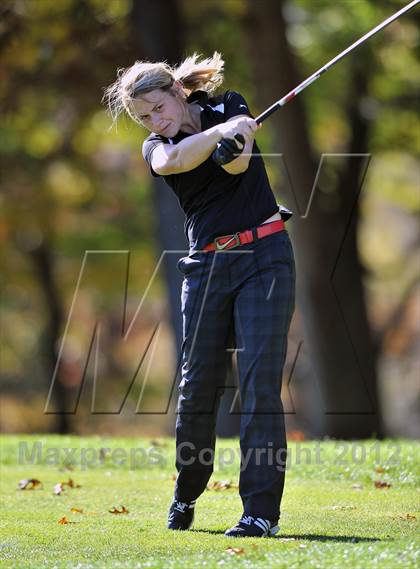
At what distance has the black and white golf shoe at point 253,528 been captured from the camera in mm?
5367

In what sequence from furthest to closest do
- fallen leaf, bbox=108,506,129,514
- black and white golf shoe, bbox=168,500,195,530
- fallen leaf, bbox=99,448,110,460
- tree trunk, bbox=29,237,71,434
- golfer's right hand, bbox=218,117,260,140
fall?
tree trunk, bbox=29,237,71,434 < fallen leaf, bbox=99,448,110,460 < fallen leaf, bbox=108,506,129,514 < black and white golf shoe, bbox=168,500,195,530 < golfer's right hand, bbox=218,117,260,140

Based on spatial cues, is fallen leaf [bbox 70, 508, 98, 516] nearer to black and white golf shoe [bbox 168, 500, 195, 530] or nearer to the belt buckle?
black and white golf shoe [bbox 168, 500, 195, 530]

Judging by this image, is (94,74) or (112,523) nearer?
(112,523)

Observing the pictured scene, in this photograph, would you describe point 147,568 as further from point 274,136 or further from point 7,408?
point 7,408

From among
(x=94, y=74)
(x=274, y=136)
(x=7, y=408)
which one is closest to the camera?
(x=94, y=74)

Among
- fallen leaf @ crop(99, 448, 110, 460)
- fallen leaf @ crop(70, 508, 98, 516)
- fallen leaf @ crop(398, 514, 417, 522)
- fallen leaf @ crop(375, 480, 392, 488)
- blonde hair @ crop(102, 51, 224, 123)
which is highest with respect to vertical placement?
blonde hair @ crop(102, 51, 224, 123)

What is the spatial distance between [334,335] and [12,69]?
5.49m

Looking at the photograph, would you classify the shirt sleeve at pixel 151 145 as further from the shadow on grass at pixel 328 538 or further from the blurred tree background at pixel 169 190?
the blurred tree background at pixel 169 190

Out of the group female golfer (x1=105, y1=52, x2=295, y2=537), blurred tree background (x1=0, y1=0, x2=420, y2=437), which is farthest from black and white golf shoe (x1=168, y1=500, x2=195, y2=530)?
blurred tree background (x1=0, y1=0, x2=420, y2=437)

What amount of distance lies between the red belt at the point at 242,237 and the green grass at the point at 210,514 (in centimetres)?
142

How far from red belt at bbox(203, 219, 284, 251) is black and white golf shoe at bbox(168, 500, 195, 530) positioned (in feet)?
4.48

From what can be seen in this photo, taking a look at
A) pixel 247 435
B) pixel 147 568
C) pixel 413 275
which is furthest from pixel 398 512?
pixel 413 275

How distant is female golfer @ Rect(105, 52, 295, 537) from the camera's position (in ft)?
17.8

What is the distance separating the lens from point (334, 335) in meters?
15.2
